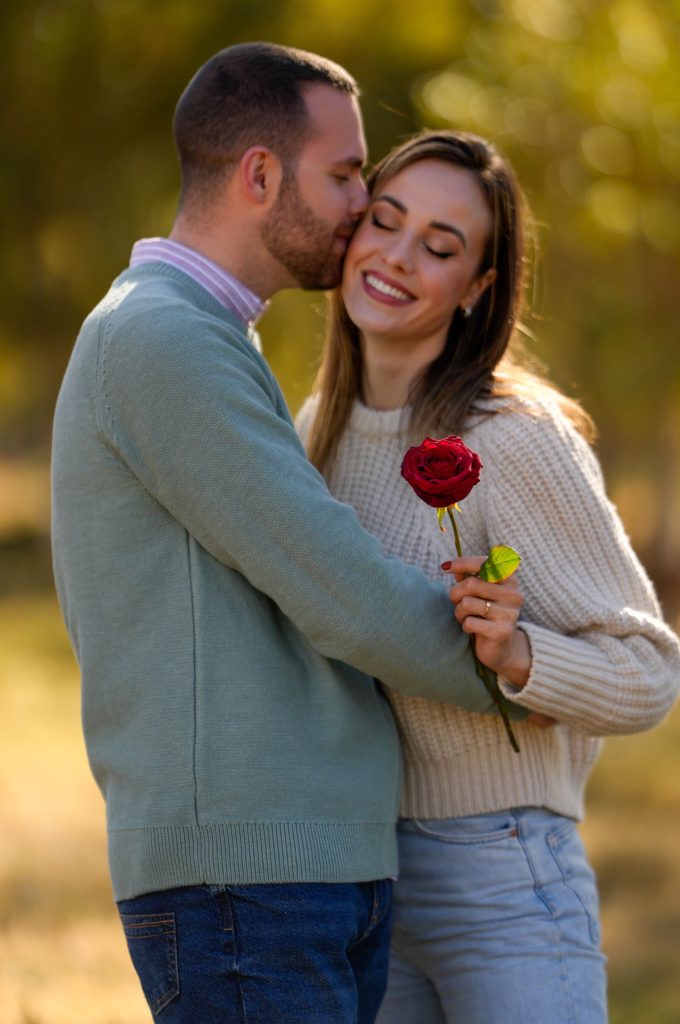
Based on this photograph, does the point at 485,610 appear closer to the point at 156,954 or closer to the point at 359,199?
the point at 156,954

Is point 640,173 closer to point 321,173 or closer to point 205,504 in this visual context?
point 321,173

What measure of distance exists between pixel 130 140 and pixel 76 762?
Answer: 33.2 ft

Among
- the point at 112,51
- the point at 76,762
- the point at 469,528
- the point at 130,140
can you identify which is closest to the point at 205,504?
the point at 469,528

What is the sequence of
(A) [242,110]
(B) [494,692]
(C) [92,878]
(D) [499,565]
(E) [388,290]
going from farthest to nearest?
(C) [92,878] < (E) [388,290] < (A) [242,110] < (B) [494,692] < (D) [499,565]

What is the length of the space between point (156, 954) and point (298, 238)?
4.66 ft

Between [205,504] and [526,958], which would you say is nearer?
[205,504]

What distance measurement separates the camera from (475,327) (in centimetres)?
315

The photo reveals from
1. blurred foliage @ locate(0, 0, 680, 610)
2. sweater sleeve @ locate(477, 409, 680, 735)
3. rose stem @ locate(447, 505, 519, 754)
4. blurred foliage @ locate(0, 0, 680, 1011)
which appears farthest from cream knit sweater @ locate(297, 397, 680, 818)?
blurred foliage @ locate(0, 0, 680, 610)

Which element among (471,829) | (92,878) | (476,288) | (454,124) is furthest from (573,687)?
(454,124)

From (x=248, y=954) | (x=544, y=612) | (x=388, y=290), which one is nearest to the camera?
(x=248, y=954)

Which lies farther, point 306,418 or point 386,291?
point 306,418

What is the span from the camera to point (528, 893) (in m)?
2.71

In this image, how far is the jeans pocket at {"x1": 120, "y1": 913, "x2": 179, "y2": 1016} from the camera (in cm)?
233

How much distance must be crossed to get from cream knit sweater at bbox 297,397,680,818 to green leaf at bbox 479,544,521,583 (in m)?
0.20
